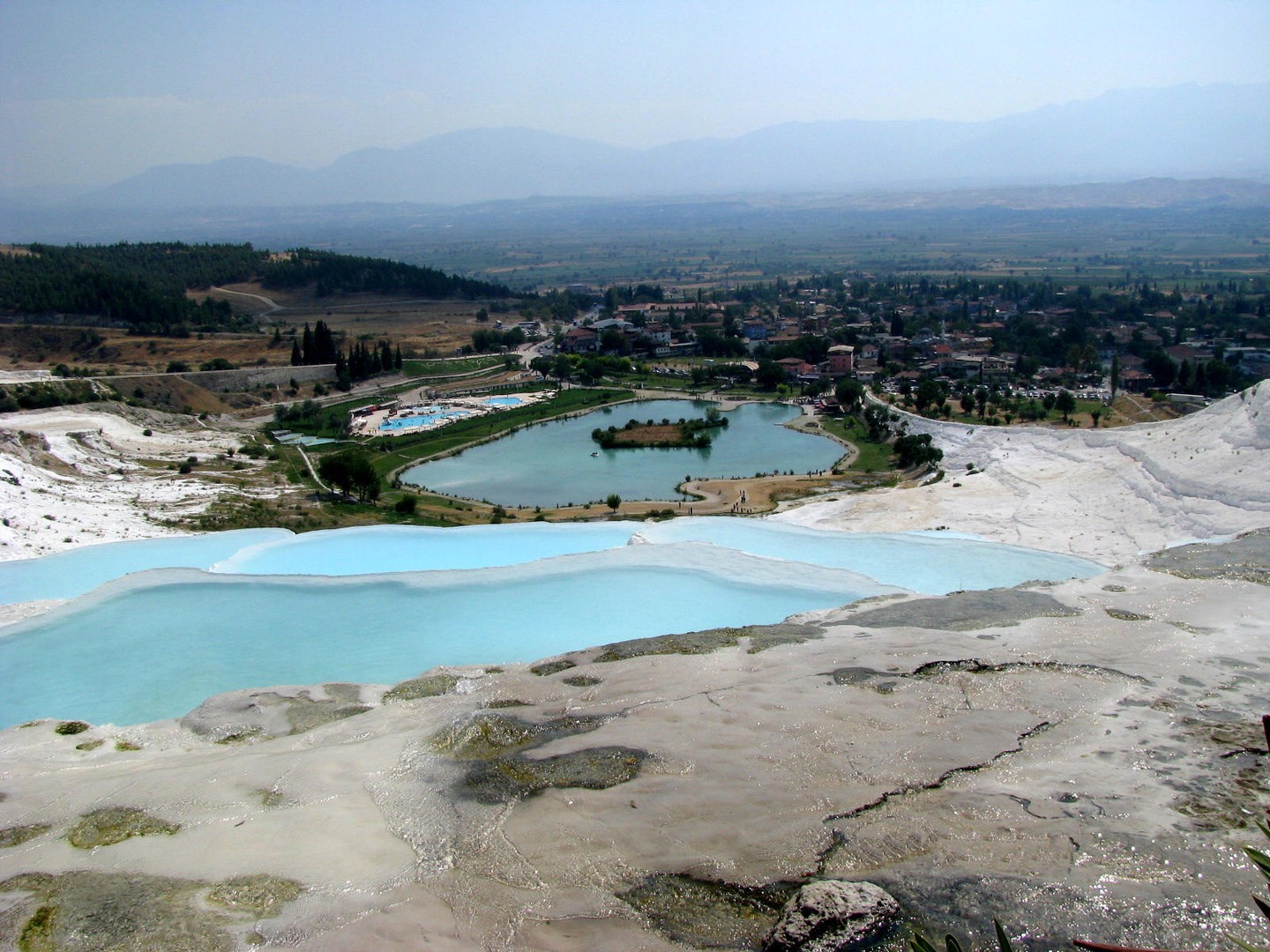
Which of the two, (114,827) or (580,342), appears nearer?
(114,827)

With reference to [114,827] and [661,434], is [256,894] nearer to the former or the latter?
[114,827]

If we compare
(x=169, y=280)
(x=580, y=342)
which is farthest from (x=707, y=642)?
(x=169, y=280)

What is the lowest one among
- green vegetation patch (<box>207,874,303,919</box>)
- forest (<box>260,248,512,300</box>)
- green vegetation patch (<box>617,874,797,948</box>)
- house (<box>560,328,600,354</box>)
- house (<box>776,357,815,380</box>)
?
house (<box>776,357,815,380</box>)

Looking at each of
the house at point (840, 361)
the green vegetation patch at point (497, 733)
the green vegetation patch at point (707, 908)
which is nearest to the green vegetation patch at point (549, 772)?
the green vegetation patch at point (497, 733)

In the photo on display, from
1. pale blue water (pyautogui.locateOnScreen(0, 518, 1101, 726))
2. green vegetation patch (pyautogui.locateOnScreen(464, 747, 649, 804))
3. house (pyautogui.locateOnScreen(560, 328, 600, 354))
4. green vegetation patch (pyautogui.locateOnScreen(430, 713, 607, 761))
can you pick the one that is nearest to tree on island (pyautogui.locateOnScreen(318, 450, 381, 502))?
pale blue water (pyautogui.locateOnScreen(0, 518, 1101, 726))

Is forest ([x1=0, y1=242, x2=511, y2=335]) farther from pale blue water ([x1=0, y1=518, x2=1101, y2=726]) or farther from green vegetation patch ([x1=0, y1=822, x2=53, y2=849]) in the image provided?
green vegetation patch ([x1=0, y1=822, x2=53, y2=849])

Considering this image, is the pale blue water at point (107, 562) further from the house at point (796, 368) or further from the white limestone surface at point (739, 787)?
the house at point (796, 368)

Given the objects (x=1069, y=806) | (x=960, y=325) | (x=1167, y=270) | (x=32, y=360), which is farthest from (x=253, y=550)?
(x=1167, y=270)
